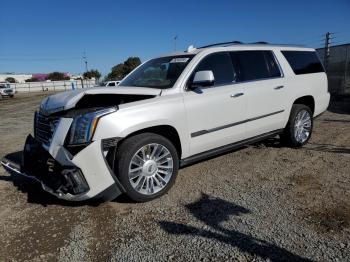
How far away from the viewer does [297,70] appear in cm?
637

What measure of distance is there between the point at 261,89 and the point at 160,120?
2020 mm

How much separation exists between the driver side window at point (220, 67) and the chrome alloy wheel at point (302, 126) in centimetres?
188

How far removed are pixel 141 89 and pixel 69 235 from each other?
6.43 ft

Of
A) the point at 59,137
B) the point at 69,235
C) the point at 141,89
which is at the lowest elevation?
the point at 69,235

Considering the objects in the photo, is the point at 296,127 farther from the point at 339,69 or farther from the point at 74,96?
the point at 339,69

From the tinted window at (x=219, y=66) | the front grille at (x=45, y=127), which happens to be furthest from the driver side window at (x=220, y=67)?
the front grille at (x=45, y=127)

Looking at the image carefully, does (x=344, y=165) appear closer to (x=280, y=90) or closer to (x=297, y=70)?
(x=280, y=90)

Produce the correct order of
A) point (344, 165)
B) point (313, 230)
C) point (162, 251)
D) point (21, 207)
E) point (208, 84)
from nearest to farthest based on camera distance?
point (162, 251)
point (313, 230)
point (21, 207)
point (208, 84)
point (344, 165)

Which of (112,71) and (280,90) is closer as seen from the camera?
(280,90)

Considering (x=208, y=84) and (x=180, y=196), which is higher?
(x=208, y=84)

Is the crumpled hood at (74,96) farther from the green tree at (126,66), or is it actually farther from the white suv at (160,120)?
the green tree at (126,66)

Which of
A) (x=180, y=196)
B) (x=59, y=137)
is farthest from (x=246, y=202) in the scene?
(x=59, y=137)

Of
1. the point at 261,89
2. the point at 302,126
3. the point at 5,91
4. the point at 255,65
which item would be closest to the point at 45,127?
the point at 261,89

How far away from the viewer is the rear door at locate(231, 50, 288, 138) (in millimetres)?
5387
